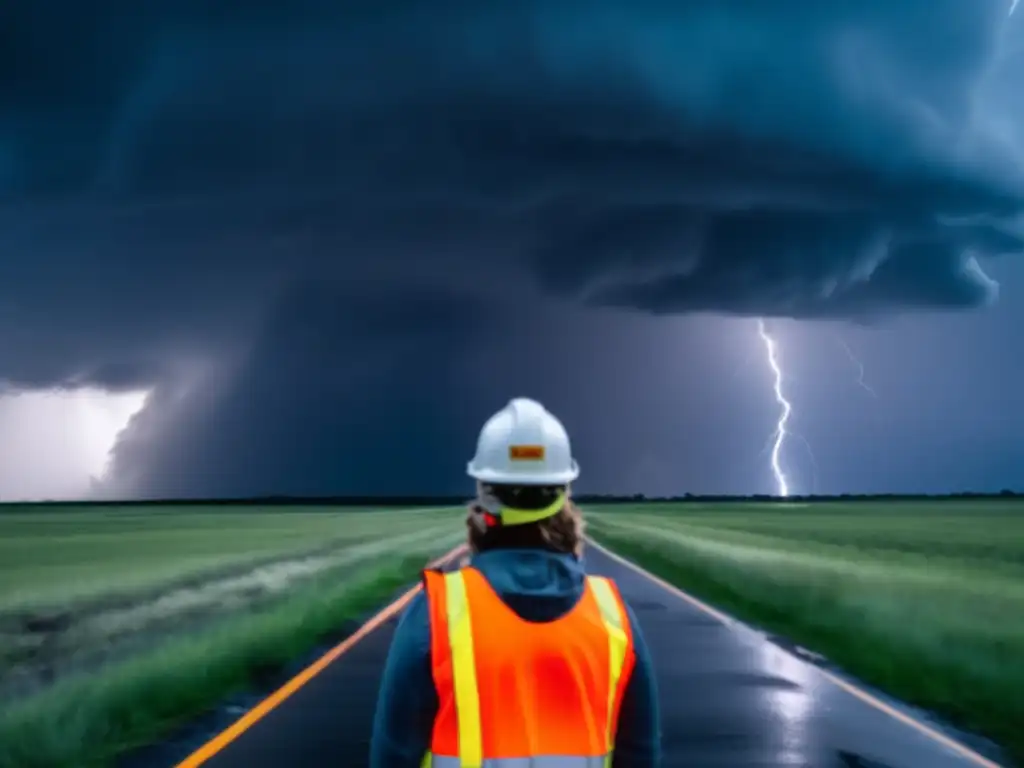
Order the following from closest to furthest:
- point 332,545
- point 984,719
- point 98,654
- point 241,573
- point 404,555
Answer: point 984,719
point 98,654
point 241,573
point 404,555
point 332,545

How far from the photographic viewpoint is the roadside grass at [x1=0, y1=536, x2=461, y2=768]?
10414 millimetres

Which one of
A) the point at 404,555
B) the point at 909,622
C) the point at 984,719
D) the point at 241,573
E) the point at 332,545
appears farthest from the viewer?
the point at 332,545

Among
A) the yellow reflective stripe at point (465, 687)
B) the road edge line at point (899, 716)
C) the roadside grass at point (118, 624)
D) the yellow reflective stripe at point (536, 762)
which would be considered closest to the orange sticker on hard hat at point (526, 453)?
the yellow reflective stripe at point (465, 687)

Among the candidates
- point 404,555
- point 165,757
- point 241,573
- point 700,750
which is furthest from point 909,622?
point 404,555

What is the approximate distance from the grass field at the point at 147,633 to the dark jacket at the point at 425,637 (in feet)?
24.5

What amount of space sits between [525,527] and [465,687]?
1.38 ft

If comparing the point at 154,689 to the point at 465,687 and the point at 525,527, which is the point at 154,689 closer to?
the point at 525,527

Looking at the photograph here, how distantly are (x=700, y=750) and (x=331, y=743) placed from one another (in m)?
2.59

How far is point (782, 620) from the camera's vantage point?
21.5 m

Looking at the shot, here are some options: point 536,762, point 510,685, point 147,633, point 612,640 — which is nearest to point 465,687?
point 510,685

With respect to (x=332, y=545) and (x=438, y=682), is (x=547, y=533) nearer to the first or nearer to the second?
(x=438, y=682)

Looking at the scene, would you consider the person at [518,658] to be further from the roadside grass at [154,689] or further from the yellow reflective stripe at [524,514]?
the roadside grass at [154,689]

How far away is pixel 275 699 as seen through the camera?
12.8m

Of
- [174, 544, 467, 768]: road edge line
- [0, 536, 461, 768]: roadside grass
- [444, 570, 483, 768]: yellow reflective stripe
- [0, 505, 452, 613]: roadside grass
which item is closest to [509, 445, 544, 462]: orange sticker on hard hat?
[444, 570, 483, 768]: yellow reflective stripe
